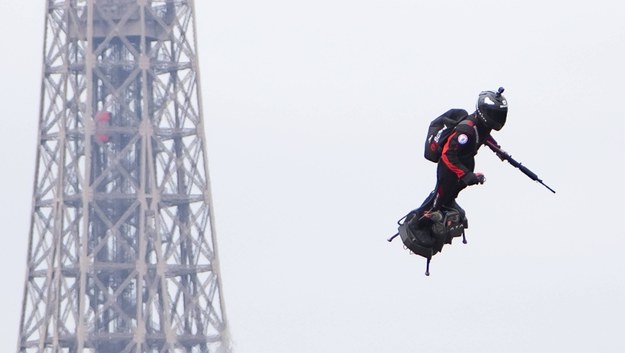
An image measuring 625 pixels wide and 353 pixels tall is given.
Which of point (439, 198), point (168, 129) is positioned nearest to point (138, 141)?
point (168, 129)

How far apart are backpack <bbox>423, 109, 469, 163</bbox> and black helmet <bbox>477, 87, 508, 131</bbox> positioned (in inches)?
13.4

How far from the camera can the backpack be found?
45.1 metres

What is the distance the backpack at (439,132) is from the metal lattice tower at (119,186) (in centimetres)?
11924

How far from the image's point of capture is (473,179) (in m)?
44.6

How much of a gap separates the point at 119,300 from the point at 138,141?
782 centimetres

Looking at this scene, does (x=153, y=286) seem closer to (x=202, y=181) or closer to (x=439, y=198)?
(x=202, y=181)

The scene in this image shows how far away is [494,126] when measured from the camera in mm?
44562

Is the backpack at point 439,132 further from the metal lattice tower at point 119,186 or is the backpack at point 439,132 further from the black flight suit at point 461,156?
the metal lattice tower at point 119,186

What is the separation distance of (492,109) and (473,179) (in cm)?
94

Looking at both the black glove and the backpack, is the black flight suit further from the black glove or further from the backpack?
the backpack

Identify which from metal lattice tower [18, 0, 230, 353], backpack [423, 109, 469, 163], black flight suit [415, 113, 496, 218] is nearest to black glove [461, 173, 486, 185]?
black flight suit [415, 113, 496, 218]

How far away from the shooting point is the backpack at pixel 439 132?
45.1 meters

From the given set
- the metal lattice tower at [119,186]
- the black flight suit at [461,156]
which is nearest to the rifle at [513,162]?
the black flight suit at [461,156]

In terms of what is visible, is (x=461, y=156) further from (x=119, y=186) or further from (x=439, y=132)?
(x=119, y=186)
